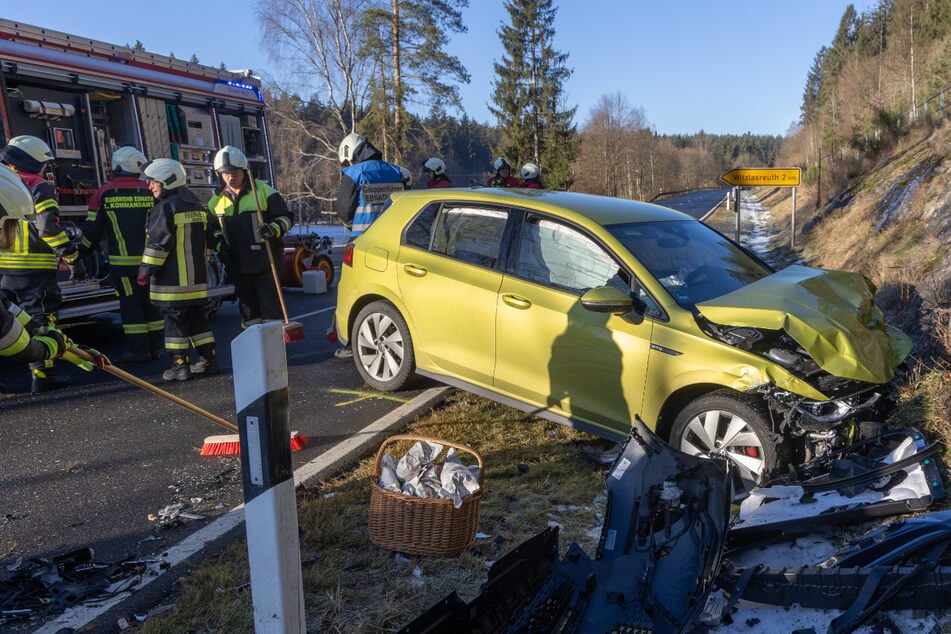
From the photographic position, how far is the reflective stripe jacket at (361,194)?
694 centimetres

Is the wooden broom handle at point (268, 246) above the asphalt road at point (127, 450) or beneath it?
above

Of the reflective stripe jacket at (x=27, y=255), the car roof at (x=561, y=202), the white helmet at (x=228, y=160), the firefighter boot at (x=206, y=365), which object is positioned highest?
the white helmet at (x=228, y=160)

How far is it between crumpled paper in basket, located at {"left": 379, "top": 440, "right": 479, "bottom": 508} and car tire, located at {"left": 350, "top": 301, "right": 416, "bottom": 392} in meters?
1.97

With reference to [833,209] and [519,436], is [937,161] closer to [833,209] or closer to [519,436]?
[833,209]

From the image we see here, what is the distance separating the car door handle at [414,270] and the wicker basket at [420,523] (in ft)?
7.43

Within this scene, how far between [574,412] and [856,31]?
3622 inches

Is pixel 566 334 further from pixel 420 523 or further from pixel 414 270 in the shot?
pixel 420 523

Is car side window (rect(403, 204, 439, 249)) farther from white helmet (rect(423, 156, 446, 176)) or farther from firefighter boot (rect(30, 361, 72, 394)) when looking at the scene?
white helmet (rect(423, 156, 446, 176))

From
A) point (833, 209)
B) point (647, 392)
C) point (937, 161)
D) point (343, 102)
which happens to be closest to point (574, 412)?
point (647, 392)

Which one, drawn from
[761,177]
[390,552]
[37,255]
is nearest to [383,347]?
[390,552]

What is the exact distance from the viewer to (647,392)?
13.3 feet

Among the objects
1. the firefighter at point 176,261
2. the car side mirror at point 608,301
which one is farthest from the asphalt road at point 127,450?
the car side mirror at point 608,301

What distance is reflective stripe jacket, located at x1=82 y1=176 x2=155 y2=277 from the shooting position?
6809mm

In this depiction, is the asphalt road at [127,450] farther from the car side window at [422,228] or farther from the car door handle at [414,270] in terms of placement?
the car side window at [422,228]
